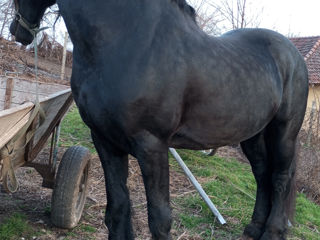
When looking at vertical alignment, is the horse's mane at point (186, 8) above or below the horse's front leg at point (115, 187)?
above

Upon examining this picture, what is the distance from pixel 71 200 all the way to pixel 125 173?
85cm

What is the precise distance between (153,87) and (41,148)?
1598 millimetres

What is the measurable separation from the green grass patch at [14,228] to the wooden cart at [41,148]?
0.20 m

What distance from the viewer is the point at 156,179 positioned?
5.25 ft

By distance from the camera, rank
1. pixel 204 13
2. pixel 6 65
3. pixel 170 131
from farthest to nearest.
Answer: pixel 204 13, pixel 6 65, pixel 170 131

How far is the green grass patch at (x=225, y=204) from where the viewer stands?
3.07m

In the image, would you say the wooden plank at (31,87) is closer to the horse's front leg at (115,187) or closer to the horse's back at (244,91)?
the horse's front leg at (115,187)

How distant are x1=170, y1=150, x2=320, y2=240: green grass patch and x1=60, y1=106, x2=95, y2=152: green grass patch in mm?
1349

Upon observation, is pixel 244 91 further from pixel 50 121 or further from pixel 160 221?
pixel 50 121

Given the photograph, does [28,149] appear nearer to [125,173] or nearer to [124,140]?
[125,173]

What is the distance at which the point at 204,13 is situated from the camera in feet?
37.9

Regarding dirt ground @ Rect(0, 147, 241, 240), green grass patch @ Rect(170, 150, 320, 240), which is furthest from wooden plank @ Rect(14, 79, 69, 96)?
green grass patch @ Rect(170, 150, 320, 240)

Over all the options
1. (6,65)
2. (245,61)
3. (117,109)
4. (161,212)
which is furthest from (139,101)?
(6,65)

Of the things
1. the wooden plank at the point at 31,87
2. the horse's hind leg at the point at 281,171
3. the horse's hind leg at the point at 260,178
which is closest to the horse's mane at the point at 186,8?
the horse's hind leg at the point at 281,171
